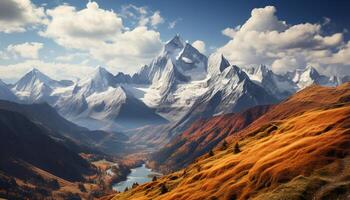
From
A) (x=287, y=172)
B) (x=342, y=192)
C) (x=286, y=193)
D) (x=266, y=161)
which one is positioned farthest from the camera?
(x=266, y=161)

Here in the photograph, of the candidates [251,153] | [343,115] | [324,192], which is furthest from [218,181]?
[343,115]

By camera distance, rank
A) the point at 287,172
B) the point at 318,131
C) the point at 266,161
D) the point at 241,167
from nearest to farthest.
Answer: the point at 287,172
the point at 266,161
the point at 241,167
the point at 318,131

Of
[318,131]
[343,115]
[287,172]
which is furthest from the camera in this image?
[343,115]

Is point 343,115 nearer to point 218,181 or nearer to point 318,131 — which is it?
point 318,131

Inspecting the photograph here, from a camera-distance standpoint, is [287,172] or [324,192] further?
[287,172]

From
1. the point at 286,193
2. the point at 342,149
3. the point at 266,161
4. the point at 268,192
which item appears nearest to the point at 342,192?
the point at 286,193

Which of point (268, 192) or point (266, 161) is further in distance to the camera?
point (266, 161)

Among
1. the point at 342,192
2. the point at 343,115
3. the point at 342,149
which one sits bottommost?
the point at 342,192

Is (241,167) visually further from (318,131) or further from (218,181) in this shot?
(318,131)

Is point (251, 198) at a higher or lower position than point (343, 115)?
lower
